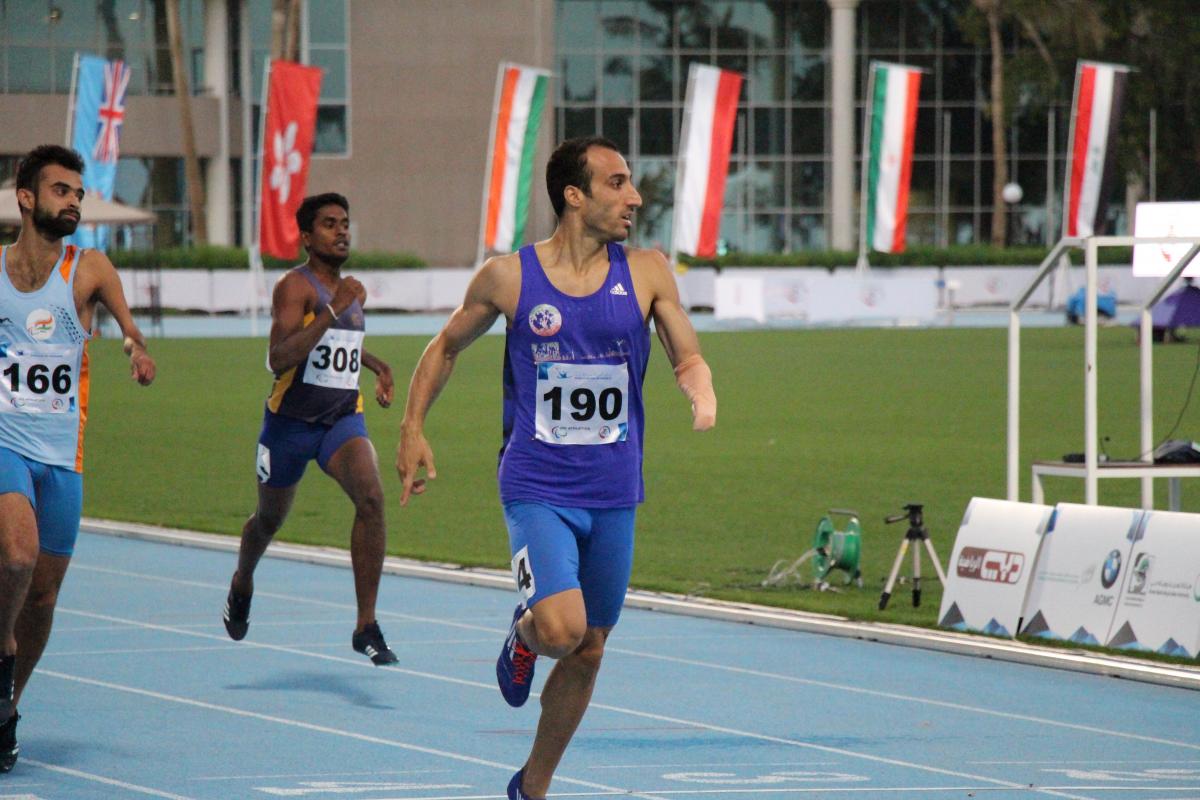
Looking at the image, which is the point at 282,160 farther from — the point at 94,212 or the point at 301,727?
the point at 301,727

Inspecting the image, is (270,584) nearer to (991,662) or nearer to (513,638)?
(991,662)

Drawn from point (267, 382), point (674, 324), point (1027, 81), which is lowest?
point (267, 382)

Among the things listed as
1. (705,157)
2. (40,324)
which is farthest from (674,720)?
(705,157)

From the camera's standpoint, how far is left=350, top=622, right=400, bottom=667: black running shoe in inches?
346

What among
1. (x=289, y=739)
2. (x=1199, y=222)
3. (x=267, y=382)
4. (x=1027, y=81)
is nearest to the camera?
(x=289, y=739)

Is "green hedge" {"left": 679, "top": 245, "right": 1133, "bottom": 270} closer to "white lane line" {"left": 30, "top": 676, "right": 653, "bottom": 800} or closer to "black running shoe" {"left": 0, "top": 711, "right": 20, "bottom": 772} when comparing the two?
"white lane line" {"left": 30, "top": 676, "right": 653, "bottom": 800}

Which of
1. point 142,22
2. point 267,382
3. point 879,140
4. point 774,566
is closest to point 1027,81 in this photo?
point 879,140

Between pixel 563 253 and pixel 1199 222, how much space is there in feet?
20.0

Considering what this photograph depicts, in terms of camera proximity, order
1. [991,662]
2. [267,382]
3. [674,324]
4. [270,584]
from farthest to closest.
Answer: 1. [267,382]
2. [270,584]
3. [991,662]
4. [674,324]

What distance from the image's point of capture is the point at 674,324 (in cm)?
612

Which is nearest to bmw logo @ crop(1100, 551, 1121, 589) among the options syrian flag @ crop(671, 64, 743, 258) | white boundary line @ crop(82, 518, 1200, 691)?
white boundary line @ crop(82, 518, 1200, 691)

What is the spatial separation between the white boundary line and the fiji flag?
3152 centimetres

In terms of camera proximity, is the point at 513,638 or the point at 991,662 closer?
the point at 513,638

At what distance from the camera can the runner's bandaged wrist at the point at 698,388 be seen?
19.0 ft
